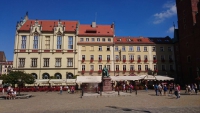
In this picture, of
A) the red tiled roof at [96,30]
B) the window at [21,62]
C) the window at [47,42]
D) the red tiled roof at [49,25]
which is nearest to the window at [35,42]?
the window at [47,42]

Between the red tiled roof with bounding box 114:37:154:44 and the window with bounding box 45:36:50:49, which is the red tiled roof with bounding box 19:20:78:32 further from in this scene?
the red tiled roof with bounding box 114:37:154:44

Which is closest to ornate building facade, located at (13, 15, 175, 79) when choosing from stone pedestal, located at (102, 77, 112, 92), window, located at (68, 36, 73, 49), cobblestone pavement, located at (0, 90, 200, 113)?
window, located at (68, 36, 73, 49)

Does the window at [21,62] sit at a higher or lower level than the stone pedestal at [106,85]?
higher

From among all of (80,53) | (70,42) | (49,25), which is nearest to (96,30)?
(70,42)

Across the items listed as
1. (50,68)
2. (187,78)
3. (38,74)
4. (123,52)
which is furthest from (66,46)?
(187,78)

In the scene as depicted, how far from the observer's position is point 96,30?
50.5 meters

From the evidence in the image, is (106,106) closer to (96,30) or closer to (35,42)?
(35,42)

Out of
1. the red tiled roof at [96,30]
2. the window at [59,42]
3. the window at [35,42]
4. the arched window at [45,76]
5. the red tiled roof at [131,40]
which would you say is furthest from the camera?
the red tiled roof at [96,30]

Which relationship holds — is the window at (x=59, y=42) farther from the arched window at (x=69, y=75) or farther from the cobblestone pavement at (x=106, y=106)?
the cobblestone pavement at (x=106, y=106)

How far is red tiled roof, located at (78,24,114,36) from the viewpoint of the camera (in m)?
48.8

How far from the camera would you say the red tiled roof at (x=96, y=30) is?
1923 inches

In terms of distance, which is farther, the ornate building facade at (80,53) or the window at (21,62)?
the ornate building facade at (80,53)

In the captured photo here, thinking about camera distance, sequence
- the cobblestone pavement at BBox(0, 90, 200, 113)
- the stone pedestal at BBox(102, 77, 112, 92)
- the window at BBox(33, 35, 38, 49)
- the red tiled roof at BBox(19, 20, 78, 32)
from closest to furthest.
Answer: the cobblestone pavement at BBox(0, 90, 200, 113) → the stone pedestal at BBox(102, 77, 112, 92) → the window at BBox(33, 35, 38, 49) → the red tiled roof at BBox(19, 20, 78, 32)

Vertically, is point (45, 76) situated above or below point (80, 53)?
below
